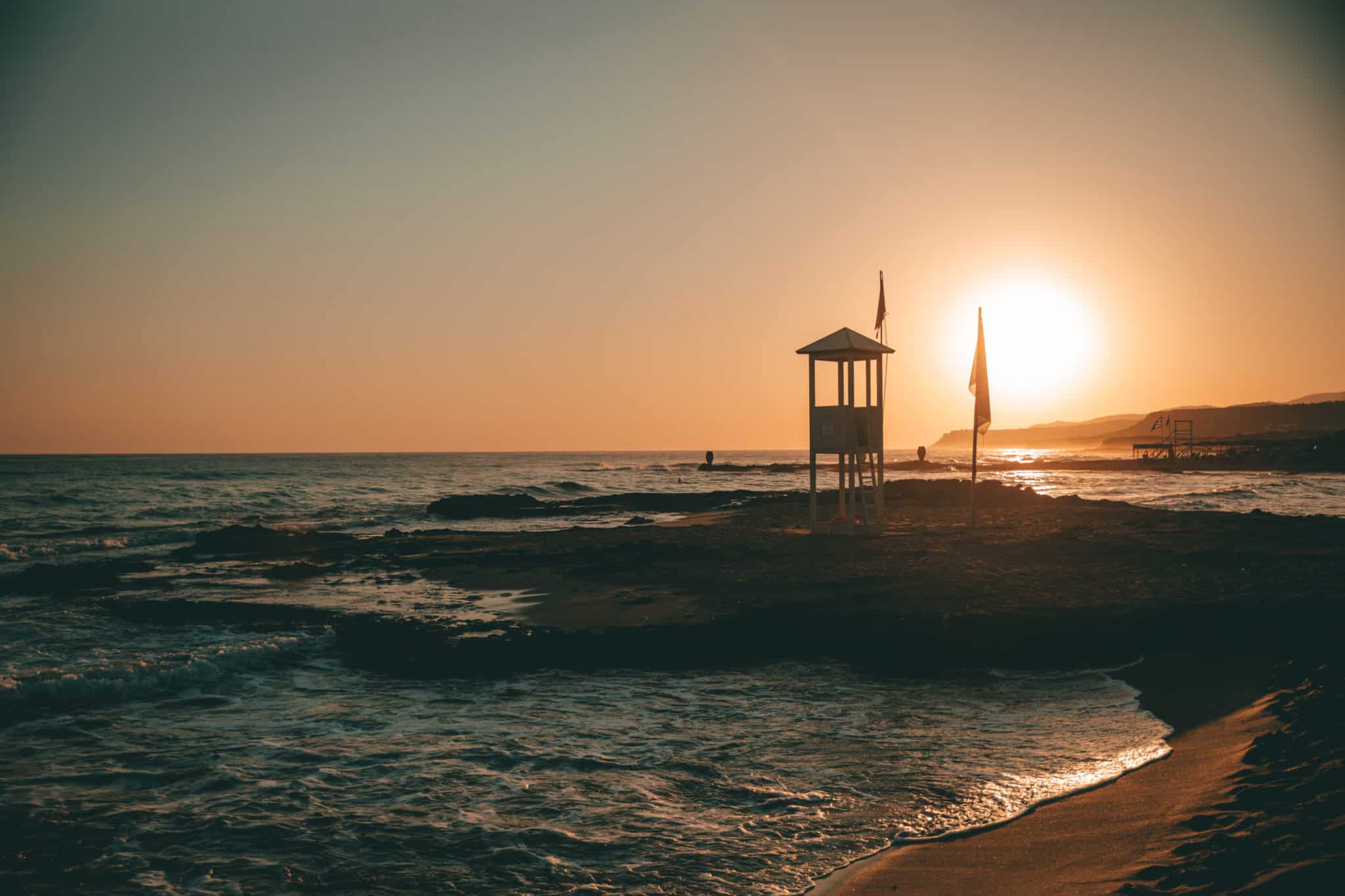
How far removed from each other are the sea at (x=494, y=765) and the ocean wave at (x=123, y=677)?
0.03 m

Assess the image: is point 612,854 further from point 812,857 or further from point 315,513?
point 315,513

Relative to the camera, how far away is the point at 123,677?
10.2m

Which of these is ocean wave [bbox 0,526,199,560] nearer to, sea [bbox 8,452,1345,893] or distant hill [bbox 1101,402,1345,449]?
sea [bbox 8,452,1345,893]

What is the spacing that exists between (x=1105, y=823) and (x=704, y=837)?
2648mm

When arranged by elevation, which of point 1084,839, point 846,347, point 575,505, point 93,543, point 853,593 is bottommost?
point 93,543

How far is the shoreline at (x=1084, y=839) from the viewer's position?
4.83 metres

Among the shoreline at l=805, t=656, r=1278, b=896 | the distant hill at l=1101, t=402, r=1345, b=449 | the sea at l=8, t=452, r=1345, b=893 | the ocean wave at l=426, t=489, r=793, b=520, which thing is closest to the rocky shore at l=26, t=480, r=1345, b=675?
the sea at l=8, t=452, r=1345, b=893

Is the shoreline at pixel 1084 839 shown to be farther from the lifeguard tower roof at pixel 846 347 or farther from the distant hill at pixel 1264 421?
the distant hill at pixel 1264 421

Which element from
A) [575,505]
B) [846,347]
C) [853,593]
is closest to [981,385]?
[846,347]

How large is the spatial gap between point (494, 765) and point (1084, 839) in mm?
4566

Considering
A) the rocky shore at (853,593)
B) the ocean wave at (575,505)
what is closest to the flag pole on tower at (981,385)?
the rocky shore at (853,593)

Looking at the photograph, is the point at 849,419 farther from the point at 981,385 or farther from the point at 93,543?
the point at 93,543

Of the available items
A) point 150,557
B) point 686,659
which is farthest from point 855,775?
point 150,557

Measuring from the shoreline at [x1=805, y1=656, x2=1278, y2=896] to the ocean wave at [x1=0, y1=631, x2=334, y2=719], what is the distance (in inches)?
345
